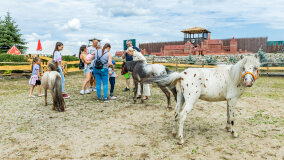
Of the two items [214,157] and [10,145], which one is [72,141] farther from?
[214,157]

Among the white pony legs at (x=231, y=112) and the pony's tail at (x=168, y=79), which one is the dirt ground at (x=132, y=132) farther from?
the pony's tail at (x=168, y=79)

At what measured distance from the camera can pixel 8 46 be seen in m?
28.2

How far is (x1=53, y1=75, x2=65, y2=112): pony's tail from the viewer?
220 inches

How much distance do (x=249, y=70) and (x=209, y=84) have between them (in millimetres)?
735

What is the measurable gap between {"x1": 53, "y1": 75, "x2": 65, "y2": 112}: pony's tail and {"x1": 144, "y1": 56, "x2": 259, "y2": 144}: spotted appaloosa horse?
2970 mm

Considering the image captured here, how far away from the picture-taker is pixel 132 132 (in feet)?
14.1

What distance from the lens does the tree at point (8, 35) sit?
2739 centimetres

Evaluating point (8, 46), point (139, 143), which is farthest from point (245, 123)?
point (8, 46)

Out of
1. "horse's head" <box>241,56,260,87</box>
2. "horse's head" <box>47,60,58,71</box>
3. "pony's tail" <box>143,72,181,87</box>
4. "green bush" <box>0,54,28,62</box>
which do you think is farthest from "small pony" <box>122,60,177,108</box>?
"green bush" <box>0,54,28,62</box>

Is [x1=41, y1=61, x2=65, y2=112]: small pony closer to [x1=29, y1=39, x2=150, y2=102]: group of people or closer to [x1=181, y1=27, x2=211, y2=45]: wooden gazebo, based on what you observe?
[x1=29, y1=39, x2=150, y2=102]: group of people

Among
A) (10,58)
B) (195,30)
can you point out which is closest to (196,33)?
(195,30)

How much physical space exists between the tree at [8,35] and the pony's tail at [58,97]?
2724 cm

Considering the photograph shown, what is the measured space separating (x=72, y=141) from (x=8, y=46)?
3055 cm

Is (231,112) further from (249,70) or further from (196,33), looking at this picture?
(196,33)
